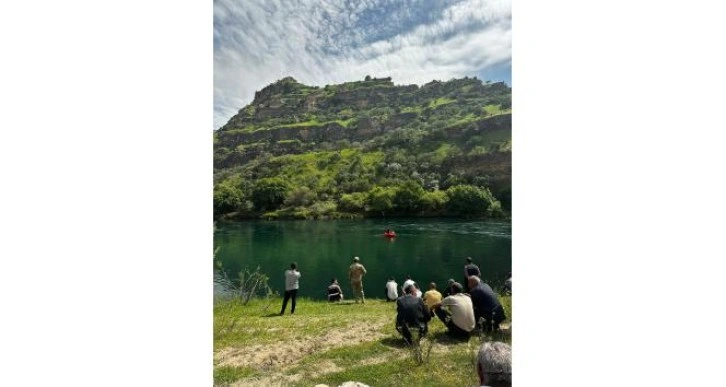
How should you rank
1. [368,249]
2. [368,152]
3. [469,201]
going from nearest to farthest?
[368,249] < [469,201] < [368,152]

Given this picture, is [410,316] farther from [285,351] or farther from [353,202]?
[353,202]

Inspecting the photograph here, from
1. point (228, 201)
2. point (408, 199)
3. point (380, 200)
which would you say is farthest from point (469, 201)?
point (228, 201)

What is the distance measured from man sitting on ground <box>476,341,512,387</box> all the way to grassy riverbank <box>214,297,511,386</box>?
2.31 m

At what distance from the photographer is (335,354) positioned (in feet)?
19.8

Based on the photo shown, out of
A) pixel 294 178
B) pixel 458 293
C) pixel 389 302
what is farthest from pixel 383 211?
pixel 458 293

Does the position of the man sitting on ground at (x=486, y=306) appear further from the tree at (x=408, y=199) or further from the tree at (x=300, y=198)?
the tree at (x=300, y=198)

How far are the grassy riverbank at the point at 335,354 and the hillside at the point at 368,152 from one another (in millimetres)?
22235

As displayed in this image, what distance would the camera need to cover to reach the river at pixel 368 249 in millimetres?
18562

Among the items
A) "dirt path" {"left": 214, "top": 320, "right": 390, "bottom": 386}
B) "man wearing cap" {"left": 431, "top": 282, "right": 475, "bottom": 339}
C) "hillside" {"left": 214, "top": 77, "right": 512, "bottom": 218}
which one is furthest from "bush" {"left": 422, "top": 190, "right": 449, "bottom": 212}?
"man wearing cap" {"left": 431, "top": 282, "right": 475, "bottom": 339}

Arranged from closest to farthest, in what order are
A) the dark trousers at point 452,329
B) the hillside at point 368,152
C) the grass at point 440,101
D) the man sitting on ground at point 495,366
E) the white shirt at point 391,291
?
the man sitting on ground at point 495,366 → the dark trousers at point 452,329 → the white shirt at point 391,291 → the hillside at point 368,152 → the grass at point 440,101

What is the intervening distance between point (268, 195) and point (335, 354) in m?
32.7

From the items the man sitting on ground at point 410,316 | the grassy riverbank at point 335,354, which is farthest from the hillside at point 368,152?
the man sitting on ground at point 410,316

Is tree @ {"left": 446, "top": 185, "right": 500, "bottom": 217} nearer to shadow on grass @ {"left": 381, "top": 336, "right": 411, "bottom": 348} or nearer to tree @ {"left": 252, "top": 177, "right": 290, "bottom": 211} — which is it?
tree @ {"left": 252, "top": 177, "right": 290, "bottom": 211}

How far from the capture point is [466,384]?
202 inches
